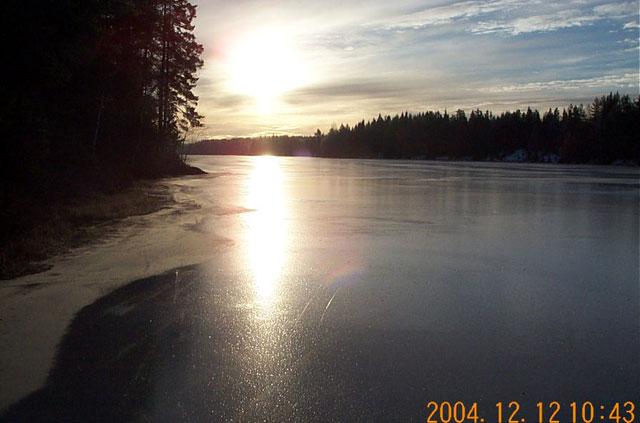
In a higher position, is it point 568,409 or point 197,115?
point 197,115

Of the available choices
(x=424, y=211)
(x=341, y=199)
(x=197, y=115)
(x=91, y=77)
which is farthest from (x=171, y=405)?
(x=197, y=115)

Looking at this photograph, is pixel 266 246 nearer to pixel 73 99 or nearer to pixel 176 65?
pixel 73 99

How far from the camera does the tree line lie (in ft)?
36.2

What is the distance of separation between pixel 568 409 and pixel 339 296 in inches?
142

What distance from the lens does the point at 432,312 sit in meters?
6.60

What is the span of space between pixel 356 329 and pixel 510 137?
136951mm

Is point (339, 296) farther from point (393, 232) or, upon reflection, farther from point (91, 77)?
point (91, 77)

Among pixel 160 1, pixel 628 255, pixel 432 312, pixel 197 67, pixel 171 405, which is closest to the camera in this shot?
pixel 171 405

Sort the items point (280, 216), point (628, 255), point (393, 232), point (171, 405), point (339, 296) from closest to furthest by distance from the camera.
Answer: point (171, 405) → point (339, 296) → point (628, 255) → point (393, 232) → point (280, 216)

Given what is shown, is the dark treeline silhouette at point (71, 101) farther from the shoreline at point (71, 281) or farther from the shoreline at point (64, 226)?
the shoreline at point (71, 281)

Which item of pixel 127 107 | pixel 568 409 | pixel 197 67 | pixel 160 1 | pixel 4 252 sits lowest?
pixel 568 409

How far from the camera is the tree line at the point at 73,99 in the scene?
11.0 m
